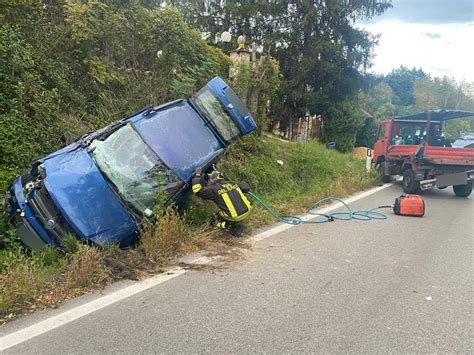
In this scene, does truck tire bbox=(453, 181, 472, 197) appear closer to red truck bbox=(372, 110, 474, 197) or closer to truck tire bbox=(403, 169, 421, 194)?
red truck bbox=(372, 110, 474, 197)

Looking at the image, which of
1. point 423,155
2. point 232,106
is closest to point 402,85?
point 423,155

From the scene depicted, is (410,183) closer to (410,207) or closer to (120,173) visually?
(410,207)

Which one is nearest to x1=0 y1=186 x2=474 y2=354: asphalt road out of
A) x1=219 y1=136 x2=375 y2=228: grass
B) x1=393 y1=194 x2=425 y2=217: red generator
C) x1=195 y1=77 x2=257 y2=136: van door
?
x1=195 y1=77 x2=257 y2=136: van door

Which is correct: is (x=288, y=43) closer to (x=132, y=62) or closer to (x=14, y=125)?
(x=132, y=62)

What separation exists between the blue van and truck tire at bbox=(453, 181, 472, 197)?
805 cm

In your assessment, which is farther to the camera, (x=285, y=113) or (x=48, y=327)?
(x=285, y=113)

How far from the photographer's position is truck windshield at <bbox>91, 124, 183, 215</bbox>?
4.81 meters

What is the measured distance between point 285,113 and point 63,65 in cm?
1541

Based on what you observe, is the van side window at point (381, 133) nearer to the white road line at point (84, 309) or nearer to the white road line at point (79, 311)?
the white road line at point (84, 309)

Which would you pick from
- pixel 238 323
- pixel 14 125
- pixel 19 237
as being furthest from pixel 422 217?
pixel 14 125

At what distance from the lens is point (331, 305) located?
12.8 feet

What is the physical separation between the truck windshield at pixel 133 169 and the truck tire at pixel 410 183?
320 inches

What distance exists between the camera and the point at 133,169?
16.2 feet

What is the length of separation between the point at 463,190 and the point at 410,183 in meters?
1.44
